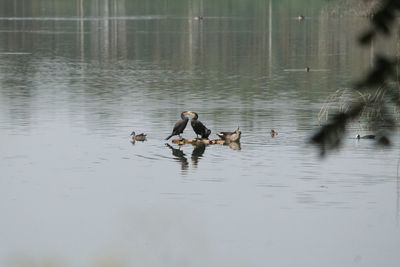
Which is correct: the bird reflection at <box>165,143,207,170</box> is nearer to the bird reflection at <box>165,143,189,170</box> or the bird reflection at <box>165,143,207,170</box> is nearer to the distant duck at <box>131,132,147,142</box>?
the bird reflection at <box>165,143,189,170</box>

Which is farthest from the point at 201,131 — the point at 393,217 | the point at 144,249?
the point at 144,249

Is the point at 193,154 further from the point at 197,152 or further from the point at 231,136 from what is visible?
the point at 231,136

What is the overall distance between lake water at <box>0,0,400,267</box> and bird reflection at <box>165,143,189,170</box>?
34mm

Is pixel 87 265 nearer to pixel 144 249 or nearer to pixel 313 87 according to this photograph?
pixel 144 249

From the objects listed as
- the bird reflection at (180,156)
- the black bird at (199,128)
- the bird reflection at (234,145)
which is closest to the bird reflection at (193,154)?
the bird reflection at (180,156)

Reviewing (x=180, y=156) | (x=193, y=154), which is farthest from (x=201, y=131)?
(x=180, y=156)

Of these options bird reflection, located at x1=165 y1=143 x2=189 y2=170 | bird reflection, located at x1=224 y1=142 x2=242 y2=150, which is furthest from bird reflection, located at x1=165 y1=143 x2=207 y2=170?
bird reflection, located at x1=224 y1=142 x2=242 y2=150

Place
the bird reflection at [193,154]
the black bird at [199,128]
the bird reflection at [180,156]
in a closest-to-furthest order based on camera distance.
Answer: the bird reflection at [180,156] → the bird reflection at [193,154] → the black bird at [199,128]

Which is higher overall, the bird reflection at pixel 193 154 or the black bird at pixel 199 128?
the black bird at pixel 199 128

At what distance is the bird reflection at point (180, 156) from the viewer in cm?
1870

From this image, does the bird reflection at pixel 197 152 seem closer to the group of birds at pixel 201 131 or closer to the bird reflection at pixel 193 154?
the bird reflection at pixel 193 154

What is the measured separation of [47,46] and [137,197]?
34.7 m

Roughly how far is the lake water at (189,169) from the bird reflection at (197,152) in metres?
0.07

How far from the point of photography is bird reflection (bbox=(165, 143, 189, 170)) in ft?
61.4
